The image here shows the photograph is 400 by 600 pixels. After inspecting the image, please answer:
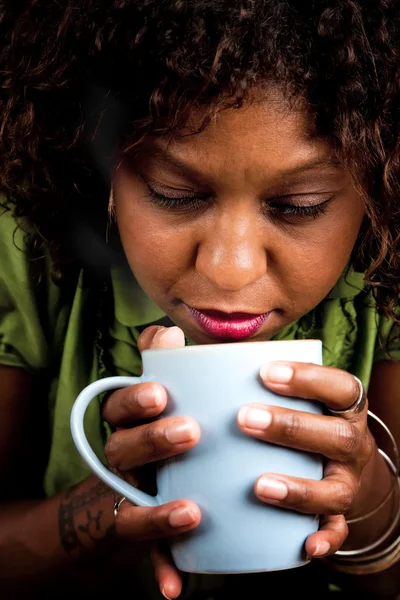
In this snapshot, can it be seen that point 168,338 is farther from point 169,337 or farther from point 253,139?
point 253,139

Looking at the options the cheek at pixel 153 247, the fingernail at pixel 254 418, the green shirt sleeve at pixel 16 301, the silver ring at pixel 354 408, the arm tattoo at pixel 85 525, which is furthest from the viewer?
the green shirt sleeve at pixel 16 301

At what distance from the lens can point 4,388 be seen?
1149mm

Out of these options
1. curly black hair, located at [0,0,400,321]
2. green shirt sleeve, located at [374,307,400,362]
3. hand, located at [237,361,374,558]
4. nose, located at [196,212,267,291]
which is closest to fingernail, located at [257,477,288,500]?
hand, located at [237,361,374,558]

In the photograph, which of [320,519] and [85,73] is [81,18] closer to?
[85,73]

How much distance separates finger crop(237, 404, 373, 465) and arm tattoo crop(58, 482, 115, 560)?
0.43 metres

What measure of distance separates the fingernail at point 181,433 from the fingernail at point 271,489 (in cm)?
7

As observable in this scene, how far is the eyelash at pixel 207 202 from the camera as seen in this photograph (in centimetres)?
81

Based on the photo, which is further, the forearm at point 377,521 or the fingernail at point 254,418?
the forearm at point 377,521

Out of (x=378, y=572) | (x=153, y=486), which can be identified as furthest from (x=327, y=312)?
(x=153, y=486)

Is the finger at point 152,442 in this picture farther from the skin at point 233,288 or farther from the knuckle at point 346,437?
the knuckle at point 346,437

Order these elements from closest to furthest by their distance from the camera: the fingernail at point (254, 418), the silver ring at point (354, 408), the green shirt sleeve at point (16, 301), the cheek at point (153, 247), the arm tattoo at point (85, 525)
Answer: the fingernail at point (254, 418)
the silver ring at point (354, 408)
the cheek at point (153, 247)
the arm tattoo at point (85, 525)
the green shirt sleeve at point (16, 301)

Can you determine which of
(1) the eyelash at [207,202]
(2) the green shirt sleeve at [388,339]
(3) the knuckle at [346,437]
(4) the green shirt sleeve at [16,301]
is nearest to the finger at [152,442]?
(3) the knuckle at [346,437]

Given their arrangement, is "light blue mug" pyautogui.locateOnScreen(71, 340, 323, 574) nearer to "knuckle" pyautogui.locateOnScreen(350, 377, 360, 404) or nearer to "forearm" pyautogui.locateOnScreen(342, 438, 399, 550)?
"knuckle" pyautogui.locateOnScreen(350, 377, 360, 404)

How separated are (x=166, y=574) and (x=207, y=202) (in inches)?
15.6
